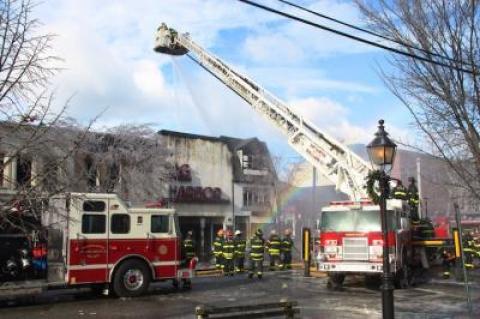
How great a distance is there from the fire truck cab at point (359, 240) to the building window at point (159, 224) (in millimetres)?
4355

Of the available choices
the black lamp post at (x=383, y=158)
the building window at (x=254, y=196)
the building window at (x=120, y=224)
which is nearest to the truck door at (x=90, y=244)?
the building window at (x=120, y=224)

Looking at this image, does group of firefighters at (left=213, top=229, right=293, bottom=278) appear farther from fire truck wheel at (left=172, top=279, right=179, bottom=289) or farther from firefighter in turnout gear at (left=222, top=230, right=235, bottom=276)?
fire truck wheel at (left=172, top=279, right=179, bottom=289)

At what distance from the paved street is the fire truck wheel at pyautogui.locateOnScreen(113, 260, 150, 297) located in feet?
0.84

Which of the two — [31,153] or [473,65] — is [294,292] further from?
→ [31,153]

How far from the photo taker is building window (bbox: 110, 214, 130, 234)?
551 inches

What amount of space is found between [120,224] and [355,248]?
6.14 metres

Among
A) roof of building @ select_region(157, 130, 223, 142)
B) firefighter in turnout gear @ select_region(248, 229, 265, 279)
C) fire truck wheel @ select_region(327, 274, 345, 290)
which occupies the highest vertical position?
roof of building @ select_region(157, 130, 223, 142)

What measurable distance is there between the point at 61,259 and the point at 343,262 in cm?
718

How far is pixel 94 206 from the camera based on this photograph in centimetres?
1377

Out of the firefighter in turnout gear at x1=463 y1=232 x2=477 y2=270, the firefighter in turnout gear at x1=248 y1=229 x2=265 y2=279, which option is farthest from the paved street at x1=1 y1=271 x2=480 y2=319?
the firefighter in turnout gear at x1=463 y1=232 x2=477 y2=270

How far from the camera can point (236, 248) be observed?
20250 millimetres

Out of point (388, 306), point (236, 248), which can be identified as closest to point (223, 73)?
point (236, 248)

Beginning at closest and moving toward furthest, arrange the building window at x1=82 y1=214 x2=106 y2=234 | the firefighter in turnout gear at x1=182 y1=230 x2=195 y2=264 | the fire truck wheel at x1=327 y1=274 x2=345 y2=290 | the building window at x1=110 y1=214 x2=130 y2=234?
the building window at x1=82 y1=214 x2=106 y2=234 → the building window at x1=110 y1=214 x2=130 y2=234 → the firefighter in turnout gear at x1=182 y1=230 x2=195 y2=264 → the fire truck wheel at x1=327 y1=274 x2=345 y2=290

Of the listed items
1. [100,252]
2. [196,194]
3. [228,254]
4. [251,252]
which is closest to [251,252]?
[251,252]
